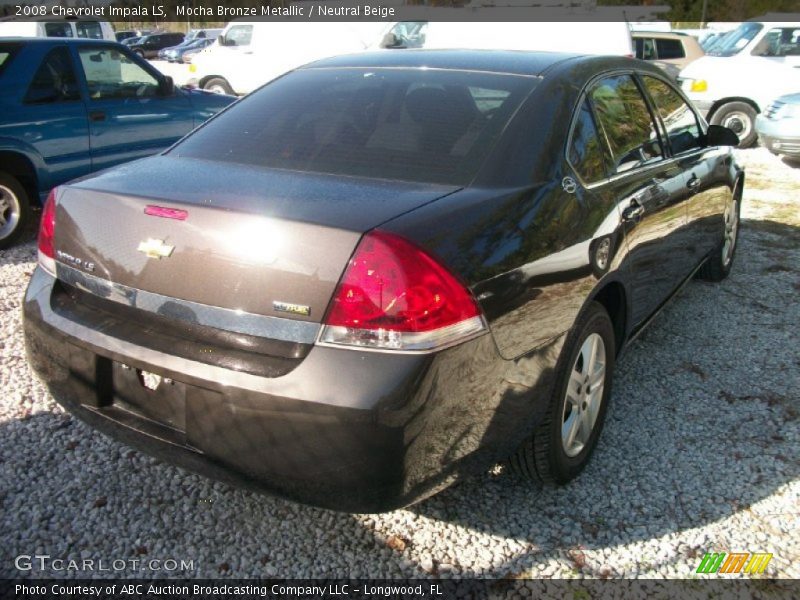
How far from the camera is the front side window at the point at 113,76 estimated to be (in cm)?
659

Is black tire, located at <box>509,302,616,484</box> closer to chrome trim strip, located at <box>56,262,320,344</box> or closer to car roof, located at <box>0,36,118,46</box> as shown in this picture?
chrome trim strip, located at <box>56,262,320,344</box>

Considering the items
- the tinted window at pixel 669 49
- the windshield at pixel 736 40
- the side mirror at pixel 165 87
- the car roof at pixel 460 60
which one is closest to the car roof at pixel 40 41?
the side mirror at pixel 165 87

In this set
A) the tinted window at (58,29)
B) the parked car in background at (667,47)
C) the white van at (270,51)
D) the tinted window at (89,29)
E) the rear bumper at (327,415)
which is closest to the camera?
the rear bumper at (327,415)

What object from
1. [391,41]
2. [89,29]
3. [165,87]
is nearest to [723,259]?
[165,87]

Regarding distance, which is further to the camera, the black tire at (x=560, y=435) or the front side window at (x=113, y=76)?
the front side window at (x=113, y=76)

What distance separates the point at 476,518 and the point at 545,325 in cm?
80

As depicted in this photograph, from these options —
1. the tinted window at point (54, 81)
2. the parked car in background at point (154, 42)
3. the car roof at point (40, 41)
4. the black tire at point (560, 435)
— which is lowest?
the parked car in background at point (154, 42)

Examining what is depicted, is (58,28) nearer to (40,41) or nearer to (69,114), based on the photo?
(40,41)

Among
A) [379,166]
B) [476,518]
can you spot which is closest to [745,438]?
[476,518]

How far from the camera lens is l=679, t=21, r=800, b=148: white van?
1102cm

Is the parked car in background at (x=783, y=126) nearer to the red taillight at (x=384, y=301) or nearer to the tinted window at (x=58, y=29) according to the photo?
the red taillight at (x=384, y=301)

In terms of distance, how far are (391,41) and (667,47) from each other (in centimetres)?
501

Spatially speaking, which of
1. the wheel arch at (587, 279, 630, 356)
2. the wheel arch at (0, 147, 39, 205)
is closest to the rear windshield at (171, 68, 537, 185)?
the wheel arch at (587, 279, 630, 356)

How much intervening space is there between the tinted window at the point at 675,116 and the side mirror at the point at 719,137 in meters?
0.07
